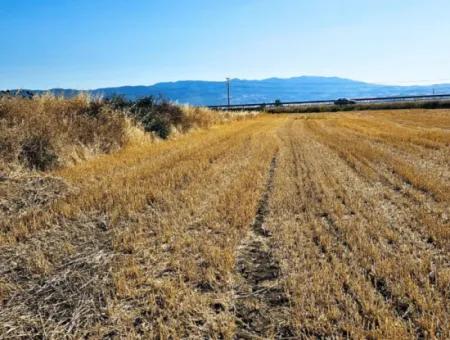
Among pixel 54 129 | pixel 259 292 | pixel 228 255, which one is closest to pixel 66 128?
pixel 54 129

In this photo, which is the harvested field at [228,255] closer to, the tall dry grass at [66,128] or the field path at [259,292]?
the field path at [259,292]

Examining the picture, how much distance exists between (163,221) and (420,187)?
196 inches

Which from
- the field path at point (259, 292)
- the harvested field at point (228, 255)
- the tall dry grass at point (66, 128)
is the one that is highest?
the tall dry grass at point (66, 128)

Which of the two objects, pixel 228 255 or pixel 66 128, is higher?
pixel 66 128

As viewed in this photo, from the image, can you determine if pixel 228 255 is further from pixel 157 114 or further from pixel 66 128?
pixel 157 114

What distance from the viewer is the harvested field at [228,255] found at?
147 inches

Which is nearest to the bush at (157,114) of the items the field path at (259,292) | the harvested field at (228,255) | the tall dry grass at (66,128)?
the tall dry grass at (66,128)

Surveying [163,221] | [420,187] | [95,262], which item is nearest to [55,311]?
[95,262]

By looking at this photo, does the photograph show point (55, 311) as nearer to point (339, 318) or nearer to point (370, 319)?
point (339, 318)

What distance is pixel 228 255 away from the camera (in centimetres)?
511

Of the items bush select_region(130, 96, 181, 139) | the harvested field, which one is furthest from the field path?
bush select_region(130, 96, 181, 139)

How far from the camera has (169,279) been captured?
4.59 meters

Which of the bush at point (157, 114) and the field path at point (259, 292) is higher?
the bush at point (157, 114)

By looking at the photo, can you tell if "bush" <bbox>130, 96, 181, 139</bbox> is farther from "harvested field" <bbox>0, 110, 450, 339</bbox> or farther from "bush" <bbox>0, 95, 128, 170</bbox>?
"harvested field" <bbox>0, 110, 450, 339</bbox>
